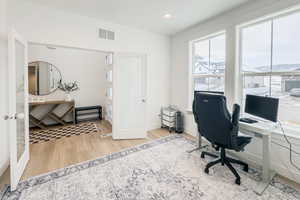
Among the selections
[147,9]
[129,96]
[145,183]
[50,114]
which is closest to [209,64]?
[147,9]

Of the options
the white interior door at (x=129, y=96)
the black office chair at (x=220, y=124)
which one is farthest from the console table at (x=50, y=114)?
the black office chair at (x=220, y=124)

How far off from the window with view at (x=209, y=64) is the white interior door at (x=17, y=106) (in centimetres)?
335

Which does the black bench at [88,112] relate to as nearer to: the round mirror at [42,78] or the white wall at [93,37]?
the round mirror at [42,78]

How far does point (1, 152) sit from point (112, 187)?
1677mm

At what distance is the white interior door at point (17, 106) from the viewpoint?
1.78 meters

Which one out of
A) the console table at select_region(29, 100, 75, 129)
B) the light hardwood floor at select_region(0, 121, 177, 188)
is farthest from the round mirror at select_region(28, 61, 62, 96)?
the light hardwood floor at select_region(0, 121, 177, 188)

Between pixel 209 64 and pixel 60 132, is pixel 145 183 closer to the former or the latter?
pixel 209 64

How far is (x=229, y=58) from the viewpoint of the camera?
2.81m

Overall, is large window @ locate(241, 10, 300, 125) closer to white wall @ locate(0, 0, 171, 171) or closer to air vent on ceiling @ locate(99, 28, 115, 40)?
white wall @ locate(0, 0, 171, 171)

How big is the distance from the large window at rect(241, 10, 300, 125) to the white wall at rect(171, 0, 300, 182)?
8.0 inches

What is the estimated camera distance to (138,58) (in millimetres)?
3533

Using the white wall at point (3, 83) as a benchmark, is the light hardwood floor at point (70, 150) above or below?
below

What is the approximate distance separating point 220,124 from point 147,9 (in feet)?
7.44

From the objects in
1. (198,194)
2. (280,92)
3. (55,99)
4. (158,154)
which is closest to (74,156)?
(158,154)
